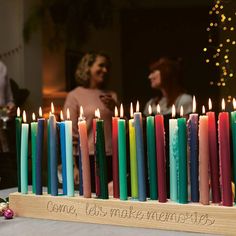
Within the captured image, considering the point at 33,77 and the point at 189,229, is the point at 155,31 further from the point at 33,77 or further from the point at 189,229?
the point at 189,229

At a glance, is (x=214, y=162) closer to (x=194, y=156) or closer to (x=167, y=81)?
(x=194, y=156)

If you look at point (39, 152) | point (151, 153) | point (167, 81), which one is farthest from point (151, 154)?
point (167, 81)

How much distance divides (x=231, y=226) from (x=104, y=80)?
188 centimetres

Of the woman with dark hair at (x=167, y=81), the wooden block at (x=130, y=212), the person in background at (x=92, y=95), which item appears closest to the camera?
the wooden block at (x=130, y=212)

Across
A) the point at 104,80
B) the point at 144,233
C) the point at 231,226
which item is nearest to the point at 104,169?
the point at 144,233

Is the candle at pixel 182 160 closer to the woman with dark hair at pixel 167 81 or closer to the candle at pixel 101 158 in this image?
the candle at pixel 101 158

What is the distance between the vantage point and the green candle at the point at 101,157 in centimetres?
94

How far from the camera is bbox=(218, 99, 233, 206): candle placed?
2.82 feet

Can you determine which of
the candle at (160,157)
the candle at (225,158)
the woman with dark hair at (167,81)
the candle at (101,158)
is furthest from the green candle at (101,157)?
the woman with dark hair at (167,81)

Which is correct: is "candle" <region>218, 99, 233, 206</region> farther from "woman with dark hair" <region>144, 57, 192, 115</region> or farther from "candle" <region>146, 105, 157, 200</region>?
"woman with dark hair" <region>144, 57, 192, 115</region>

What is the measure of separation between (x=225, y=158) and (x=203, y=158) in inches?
1.5

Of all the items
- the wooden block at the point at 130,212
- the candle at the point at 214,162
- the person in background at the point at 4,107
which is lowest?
the wooden block at the point at 130,212

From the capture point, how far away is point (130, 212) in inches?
36.1

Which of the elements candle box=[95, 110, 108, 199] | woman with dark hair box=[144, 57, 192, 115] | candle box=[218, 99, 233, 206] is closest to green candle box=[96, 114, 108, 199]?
candle box=[95, 110, 108, 199]
